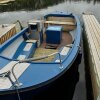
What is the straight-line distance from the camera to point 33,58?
21.1 ft

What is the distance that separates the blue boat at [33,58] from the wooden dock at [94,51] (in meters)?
0.65

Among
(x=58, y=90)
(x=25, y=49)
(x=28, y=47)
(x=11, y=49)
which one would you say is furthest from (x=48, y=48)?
(x=58, y=90)

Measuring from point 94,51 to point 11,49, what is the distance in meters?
3.31

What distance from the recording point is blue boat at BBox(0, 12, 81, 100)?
6.23 metres

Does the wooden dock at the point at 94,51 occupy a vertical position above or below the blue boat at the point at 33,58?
below

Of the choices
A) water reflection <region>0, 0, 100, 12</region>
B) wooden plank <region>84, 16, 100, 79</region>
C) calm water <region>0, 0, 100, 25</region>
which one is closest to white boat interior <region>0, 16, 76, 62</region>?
wooden plank <region>84, 16, 100, 79</region>

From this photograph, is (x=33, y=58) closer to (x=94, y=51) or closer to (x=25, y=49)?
(x=25, y=49)

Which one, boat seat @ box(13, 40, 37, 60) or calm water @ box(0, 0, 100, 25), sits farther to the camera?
calm water @ box(0, 0, 100, 25)

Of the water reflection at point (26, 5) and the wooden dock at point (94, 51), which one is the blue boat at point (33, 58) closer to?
the wooden dock at point (94, 51)

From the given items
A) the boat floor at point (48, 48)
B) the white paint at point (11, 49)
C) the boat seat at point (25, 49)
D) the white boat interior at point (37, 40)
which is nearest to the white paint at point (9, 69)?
the white paint at point (11, 49)

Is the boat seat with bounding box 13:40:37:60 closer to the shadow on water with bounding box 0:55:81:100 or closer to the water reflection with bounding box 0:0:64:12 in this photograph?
the shadow on water with bounding box 0:55:81:100

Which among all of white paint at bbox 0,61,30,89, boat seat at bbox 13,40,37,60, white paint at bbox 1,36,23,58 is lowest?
boat seat at bbox 13,40,37,60

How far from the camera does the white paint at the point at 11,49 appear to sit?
8.58 m

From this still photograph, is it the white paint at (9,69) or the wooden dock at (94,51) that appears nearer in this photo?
the white paint at (9,69)
